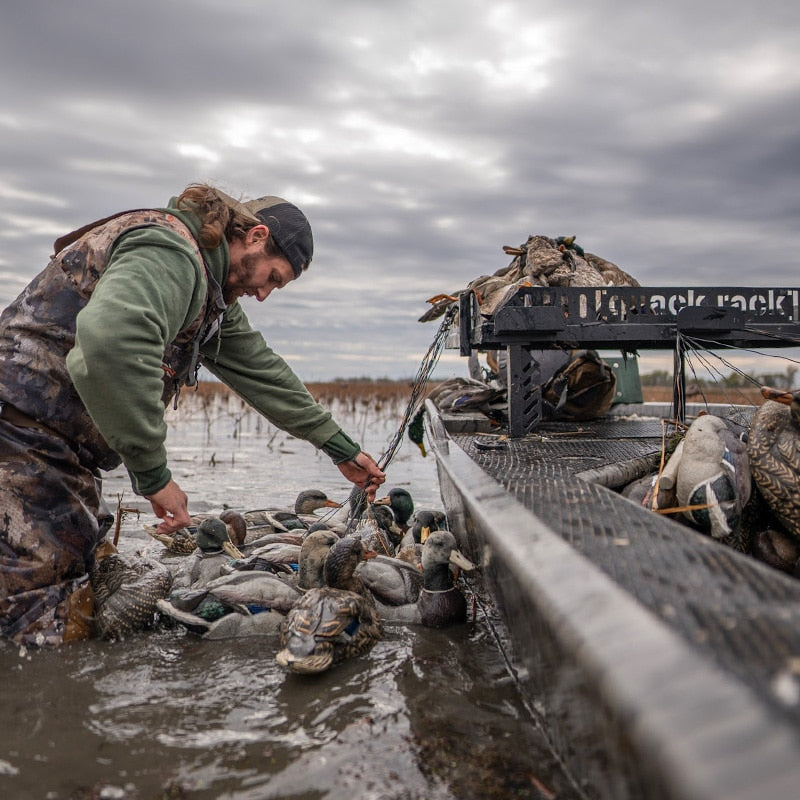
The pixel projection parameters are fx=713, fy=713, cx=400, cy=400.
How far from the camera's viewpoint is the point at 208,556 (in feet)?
14.8

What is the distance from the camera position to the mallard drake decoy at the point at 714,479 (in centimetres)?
251

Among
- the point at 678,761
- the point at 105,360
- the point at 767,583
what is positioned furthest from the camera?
the point at 105,360

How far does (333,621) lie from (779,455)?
6.23 feet

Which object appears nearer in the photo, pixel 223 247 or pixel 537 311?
pixel 223 247

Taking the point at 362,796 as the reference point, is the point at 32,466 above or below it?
above

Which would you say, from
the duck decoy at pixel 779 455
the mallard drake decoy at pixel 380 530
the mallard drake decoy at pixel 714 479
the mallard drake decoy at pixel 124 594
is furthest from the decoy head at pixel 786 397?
the mallard drake decoy at pixel 380 530

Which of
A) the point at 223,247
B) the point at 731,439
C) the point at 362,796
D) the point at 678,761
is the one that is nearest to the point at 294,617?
the point at 362,796

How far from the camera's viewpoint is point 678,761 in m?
0.84

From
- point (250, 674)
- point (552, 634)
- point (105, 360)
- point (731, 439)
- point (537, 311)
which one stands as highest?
point (537, 311)

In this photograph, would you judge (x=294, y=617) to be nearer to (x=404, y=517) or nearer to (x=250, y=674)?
(x=250, y=674)

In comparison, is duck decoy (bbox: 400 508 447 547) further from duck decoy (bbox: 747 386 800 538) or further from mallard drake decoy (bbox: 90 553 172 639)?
duck decoy (bbox: 747 386 800 538)

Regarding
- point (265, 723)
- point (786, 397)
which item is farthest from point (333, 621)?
→ point (786, 397)

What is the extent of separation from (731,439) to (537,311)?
1.67 metres

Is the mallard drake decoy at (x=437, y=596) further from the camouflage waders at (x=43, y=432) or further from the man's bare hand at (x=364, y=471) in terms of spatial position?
the camouflage waders at (x=43, y=432)
